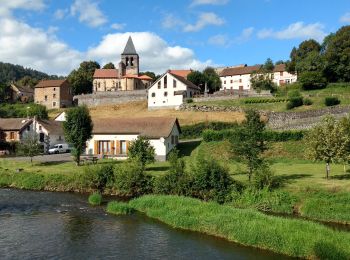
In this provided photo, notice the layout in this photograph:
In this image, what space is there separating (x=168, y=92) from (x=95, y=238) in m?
58.3

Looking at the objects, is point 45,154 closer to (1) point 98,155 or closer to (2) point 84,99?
(1) point 98,155

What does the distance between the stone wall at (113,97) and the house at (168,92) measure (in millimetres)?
9328

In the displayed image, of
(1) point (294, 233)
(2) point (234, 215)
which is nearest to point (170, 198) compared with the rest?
(2) point (234, 215)

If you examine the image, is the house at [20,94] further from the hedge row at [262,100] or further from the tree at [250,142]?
the tree at [250,142]

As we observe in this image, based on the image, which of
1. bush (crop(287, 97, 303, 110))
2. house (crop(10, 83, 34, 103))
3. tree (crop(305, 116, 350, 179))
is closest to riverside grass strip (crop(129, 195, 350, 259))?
tree (crop(305, 116, 350, 179))

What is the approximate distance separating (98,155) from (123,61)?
65.7 m

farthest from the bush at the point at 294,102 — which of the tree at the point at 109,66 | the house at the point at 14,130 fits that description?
the tree at the point at 109,66

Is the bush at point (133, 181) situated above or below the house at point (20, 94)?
below

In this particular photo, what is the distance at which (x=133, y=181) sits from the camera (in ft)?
113

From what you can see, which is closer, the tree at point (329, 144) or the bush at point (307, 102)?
the tree at point (329, 144)

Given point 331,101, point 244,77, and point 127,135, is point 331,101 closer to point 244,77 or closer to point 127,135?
point 127,135

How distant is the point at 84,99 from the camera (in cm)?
9544

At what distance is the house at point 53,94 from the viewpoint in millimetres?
97250

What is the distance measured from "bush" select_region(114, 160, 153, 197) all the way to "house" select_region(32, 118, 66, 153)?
2921 cm
